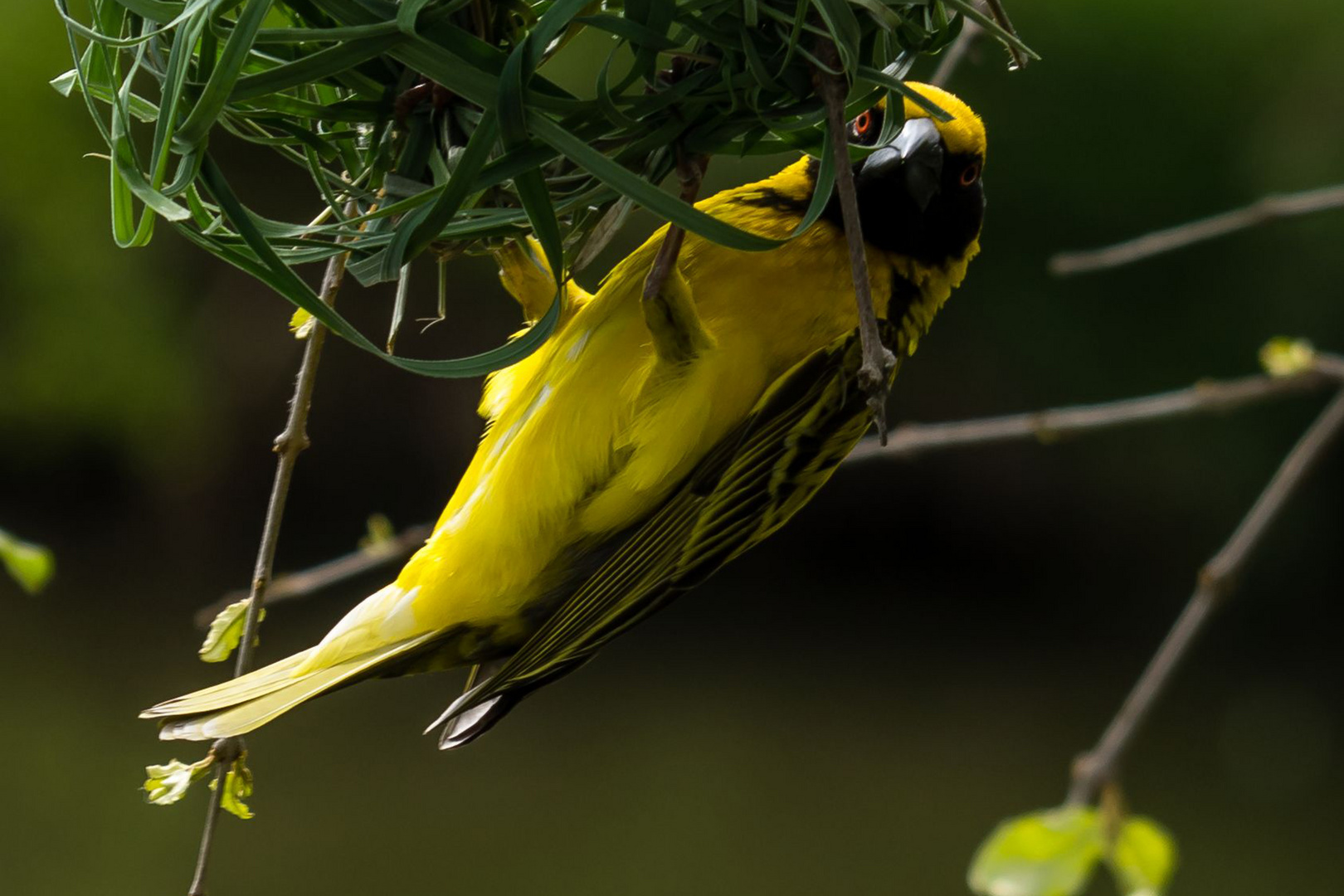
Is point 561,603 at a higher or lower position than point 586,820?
higher

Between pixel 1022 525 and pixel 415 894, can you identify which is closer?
pixel 415 894

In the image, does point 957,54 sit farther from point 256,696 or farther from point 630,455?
point 256,696

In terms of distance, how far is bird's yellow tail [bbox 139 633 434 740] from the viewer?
1.30m

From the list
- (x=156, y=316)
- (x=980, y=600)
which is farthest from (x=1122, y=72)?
(x=156, y=316)

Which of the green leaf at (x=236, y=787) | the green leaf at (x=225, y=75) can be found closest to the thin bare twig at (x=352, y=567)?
the green leaf at (x=236, y=787)

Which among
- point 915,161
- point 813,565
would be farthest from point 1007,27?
point 813,565

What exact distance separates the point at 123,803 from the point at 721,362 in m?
5.59

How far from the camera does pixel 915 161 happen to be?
1551 mm

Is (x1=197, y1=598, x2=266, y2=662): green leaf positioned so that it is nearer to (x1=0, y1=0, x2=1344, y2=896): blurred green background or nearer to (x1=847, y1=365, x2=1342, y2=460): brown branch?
(x1=847, y1=365, x2=1342, y2=460): brown branch

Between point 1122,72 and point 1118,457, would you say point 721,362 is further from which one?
point 1118,457

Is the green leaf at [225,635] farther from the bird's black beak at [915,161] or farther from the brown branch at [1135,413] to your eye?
the bird's black beak at [915,161]

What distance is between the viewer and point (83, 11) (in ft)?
16.4

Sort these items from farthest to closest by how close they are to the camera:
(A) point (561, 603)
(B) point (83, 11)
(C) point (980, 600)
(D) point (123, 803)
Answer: (C) point (980, 600) → (D) point (123, 803) → (B) point (83, 11) → (A) point (561, 603)

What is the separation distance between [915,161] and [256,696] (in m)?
0.85
